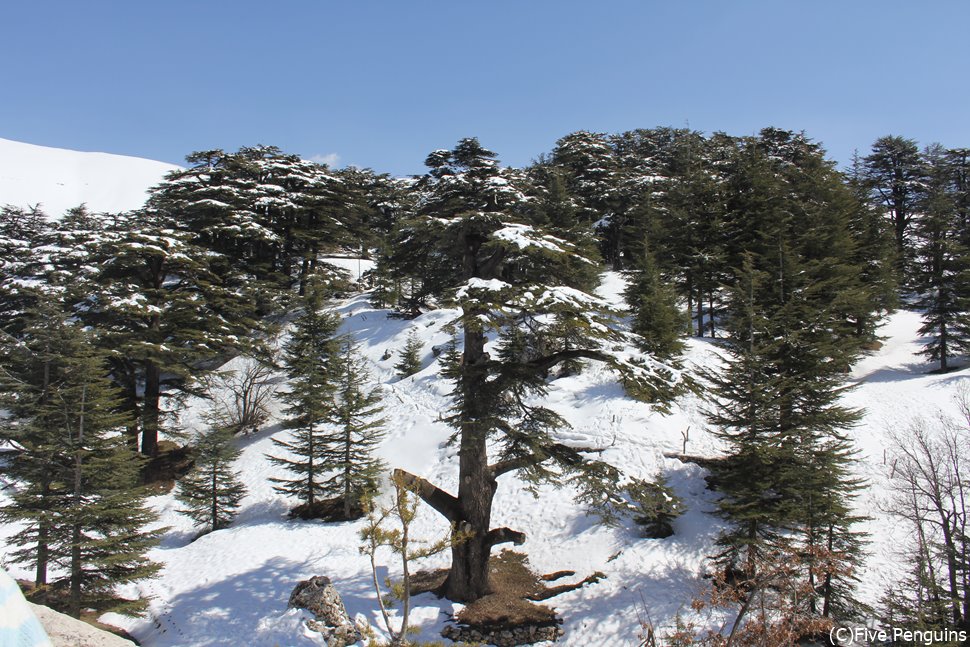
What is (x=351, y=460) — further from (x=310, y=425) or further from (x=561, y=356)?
(x=561, y=356)

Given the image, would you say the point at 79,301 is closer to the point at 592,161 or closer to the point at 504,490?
the point at 504,490

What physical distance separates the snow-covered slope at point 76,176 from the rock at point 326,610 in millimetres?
81673

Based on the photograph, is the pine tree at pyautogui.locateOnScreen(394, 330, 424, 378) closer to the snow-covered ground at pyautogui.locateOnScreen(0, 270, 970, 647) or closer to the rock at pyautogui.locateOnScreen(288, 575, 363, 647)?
the snow-covered ground at pyautogui.locateOnScreen(0, 270, 970, 647)

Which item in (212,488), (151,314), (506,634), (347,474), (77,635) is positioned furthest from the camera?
(151,314)

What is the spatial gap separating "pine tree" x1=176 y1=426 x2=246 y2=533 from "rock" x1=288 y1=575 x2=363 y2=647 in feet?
25.6

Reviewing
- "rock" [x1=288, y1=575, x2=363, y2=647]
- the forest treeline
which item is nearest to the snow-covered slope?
the forest treeline

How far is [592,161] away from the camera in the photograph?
4591 cm

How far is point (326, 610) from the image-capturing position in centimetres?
1024

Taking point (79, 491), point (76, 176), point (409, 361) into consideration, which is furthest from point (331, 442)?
point (76, 176)

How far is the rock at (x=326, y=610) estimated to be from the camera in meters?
9.92

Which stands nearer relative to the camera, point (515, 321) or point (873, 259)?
point (515, 321)

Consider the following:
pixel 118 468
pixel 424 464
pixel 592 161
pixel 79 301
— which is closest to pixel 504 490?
pixel 424 464

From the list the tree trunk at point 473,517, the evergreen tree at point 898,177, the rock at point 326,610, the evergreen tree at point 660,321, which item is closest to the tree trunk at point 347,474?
the rock at point 326,610

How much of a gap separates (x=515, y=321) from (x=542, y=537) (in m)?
8.30
